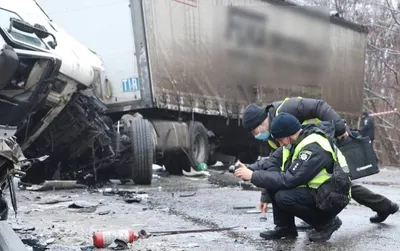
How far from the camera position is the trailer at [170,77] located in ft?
23.4

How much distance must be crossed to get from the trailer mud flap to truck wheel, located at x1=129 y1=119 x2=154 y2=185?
3.36 m

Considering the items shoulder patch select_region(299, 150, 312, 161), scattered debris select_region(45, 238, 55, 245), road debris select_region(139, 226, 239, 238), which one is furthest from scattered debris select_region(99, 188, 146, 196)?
shoulder patch select_region(299, 150, 312, 161)

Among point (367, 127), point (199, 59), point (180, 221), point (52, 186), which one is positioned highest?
point (199, 59)

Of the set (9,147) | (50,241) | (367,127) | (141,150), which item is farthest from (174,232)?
(367,127)

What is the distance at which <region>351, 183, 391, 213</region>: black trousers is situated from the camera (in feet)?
14.5

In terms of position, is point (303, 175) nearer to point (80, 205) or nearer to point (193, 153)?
point (80, 205)

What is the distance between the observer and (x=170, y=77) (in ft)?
31.6

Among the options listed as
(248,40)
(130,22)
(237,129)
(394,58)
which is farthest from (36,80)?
(394,58)

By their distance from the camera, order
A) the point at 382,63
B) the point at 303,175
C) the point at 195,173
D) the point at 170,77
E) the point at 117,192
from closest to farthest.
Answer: the point at 303,175, the point at 117,192, the point at 170,77, the point at 195,173, the point at 382,63

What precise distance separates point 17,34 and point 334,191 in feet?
8.68

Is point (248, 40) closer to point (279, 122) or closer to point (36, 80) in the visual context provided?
point (36, 80)

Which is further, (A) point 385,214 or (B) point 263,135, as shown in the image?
(A) point 385,214

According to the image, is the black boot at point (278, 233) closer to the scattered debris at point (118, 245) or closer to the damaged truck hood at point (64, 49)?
the scattered debris at point (118, 245)

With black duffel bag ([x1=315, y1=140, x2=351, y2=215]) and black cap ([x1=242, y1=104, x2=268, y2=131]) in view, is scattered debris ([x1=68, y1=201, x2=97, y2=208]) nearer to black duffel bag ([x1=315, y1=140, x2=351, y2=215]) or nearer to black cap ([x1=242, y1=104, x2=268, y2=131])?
black cap ([x1=242, y1=104, x2=268, y2=131])
